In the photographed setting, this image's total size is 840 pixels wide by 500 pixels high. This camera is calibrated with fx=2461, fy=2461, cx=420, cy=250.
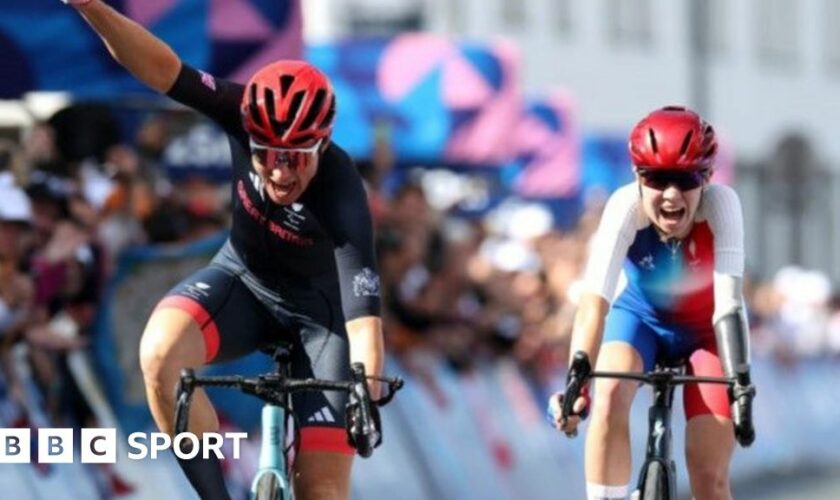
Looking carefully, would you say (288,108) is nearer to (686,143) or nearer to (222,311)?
(222,311)

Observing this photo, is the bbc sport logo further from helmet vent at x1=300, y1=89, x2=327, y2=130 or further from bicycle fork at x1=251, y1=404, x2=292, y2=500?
→ helmet vent at x1=300, y1=89, x2=327, y2=130

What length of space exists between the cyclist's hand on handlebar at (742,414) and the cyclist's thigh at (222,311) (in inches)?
73.8

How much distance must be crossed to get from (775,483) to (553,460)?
539 centimetres

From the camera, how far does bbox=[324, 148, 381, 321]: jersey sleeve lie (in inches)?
370

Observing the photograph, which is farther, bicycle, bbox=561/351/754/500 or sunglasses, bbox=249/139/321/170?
bicycle, bbox=561/351/754/500

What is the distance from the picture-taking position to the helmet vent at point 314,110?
9.42 meters

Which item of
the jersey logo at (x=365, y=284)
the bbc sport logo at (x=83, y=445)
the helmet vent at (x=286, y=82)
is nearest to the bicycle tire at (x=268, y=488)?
the jersey logo at (x=365, y=284)

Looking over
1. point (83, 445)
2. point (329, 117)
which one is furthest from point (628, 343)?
point (83, 445)

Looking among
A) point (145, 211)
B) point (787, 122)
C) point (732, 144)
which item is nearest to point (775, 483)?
point (145, 211)

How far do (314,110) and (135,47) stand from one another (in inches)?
30.0

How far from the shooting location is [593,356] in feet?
33.1

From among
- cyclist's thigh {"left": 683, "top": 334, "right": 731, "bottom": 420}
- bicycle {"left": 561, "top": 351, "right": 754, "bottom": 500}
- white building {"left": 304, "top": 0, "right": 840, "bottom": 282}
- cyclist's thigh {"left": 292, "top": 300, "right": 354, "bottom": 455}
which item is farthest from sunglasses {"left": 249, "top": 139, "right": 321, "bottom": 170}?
white building {"left": 304, "top": 0, "right": 840, "bottom": 282}

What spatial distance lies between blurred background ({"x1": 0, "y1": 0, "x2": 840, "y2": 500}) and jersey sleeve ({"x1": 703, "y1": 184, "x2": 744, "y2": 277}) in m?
3.77

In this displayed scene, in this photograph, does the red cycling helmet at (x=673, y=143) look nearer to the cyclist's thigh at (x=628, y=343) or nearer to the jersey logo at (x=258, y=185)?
the cyclist's thigh at (x=628, y=343)
